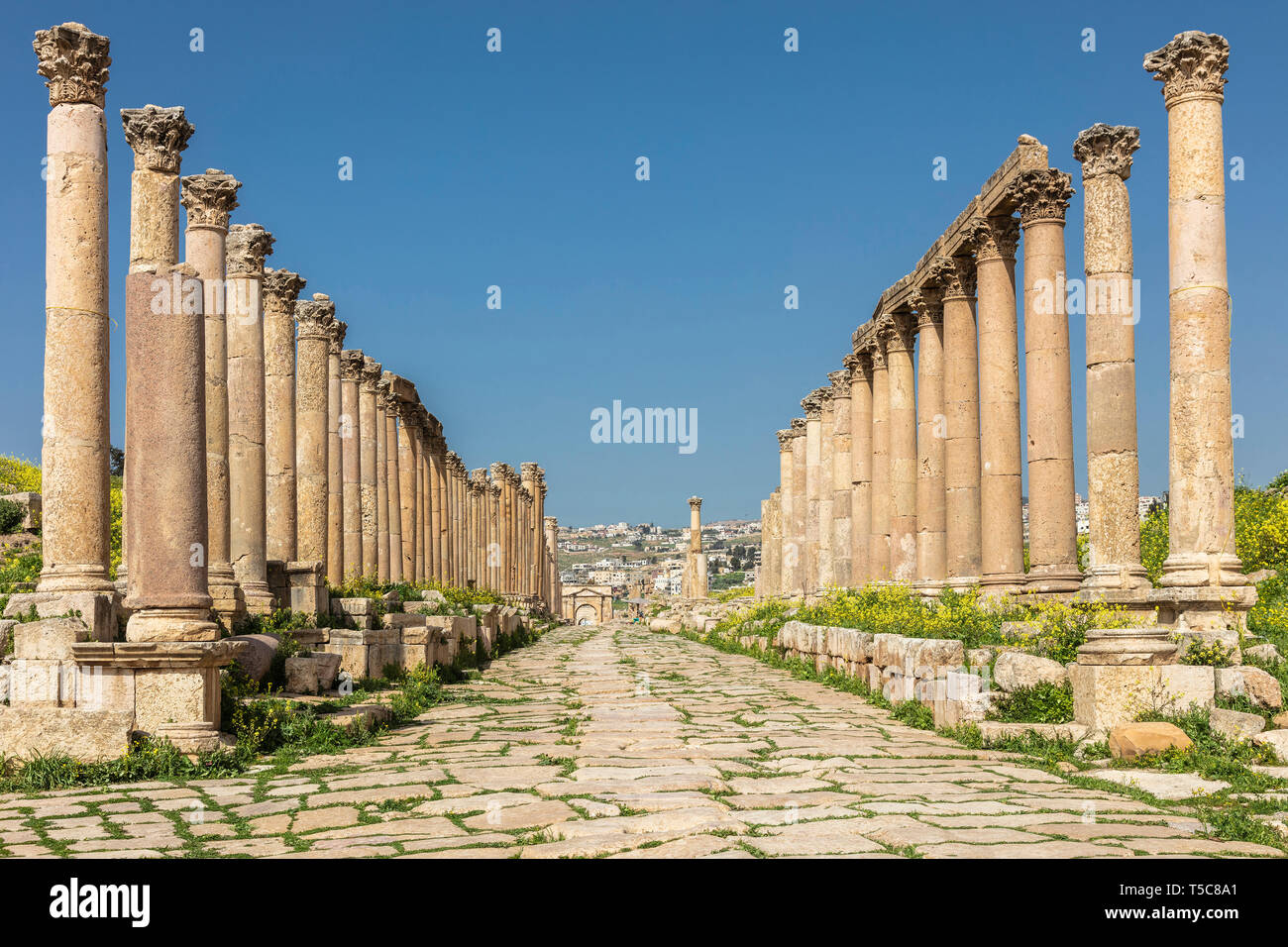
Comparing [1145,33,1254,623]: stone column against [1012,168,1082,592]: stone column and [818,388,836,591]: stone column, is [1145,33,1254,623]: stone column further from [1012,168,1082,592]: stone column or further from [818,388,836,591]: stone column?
[818,388,836,591]: stone column

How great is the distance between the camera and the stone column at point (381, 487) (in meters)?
28.8

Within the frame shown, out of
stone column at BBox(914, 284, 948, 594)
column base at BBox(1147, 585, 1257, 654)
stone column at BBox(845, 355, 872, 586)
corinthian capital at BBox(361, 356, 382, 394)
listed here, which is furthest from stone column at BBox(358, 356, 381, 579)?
column base at BBox(1147, 585, 1257, 654)

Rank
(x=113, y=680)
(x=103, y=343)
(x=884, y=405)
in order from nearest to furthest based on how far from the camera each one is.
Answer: (x=113, y=680)
(x=103, y=343)
(x=884, y=405)

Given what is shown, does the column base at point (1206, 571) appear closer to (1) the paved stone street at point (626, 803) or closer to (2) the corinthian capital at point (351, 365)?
(1) the paved stone street at point (626, 803)

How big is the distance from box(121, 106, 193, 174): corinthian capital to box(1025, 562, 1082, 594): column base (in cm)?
1272

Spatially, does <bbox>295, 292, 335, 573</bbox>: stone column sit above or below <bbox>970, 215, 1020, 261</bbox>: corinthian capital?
below

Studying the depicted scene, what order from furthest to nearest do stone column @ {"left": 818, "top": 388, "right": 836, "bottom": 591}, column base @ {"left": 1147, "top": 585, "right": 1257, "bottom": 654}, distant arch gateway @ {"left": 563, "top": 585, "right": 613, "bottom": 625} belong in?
distant arch gateway @ {"left": 563, "top": 585, "right": 613, "bottom": 625}
stone column @ {"left": 818, "top": 388, "right": 836, "bottom": 591}
column base @ {"left": 1147, "top": 585, "right": 1257, "bottom": 654}

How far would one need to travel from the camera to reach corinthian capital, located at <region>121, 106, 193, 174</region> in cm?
1230

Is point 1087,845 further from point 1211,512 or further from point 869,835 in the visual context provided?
point 1211,512

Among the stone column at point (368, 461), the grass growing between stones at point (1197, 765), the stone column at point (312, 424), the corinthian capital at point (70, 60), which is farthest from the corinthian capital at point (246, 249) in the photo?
the grass growing between stones at point (1197, 765)

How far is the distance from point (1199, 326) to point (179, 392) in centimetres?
1180

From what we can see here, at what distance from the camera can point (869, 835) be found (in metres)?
6.67
